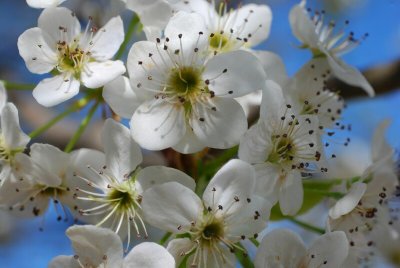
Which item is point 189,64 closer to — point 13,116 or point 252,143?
point 252,143

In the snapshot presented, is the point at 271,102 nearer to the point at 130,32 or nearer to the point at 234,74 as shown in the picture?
the point at 234,74

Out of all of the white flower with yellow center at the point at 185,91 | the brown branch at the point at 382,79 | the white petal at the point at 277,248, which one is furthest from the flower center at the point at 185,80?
the brown branch at the point at 382,79

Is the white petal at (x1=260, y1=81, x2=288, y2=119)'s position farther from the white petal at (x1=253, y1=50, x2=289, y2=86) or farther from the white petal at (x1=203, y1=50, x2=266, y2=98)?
the white petal at (x1=253, y1=50, x2=289, y2=86)

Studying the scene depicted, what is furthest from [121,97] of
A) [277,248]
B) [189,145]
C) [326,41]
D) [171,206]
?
[326,41]

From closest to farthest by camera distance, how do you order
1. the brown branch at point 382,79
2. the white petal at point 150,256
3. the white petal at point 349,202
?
the white petal at point 150,256 → the white petal at point 349,202 → the brown branch at point 382,79

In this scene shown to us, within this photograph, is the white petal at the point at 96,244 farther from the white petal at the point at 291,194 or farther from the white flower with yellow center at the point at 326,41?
the white flower with yellow center at the point at 326,41

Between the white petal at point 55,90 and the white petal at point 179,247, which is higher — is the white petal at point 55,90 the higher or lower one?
the higher one
